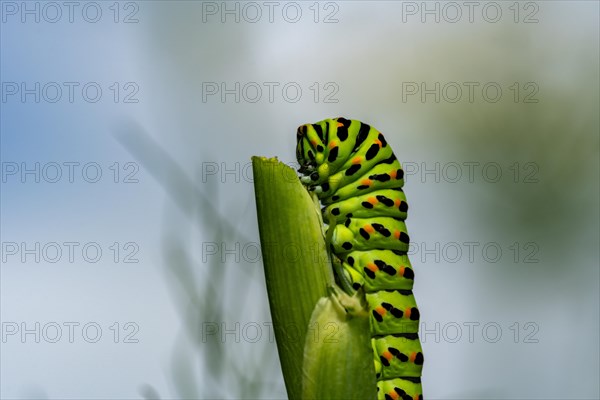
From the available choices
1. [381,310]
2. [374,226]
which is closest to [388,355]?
[381,310]

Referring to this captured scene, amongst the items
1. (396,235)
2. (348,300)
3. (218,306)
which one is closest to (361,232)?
(396,235)

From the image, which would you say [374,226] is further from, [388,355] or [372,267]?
[388,355]

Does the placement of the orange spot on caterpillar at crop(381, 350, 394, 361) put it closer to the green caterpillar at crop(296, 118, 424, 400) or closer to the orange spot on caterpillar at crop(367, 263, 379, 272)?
the green caterpillar at crop(296, 118, 424, 400)

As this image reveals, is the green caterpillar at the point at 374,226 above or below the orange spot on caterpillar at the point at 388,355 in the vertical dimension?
above

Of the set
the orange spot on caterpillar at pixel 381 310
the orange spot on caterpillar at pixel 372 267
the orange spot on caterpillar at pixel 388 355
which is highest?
the orange spot on caterpillar at pixel 372 267

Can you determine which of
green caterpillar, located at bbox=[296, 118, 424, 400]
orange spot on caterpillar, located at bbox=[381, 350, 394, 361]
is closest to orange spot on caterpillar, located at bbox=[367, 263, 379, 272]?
green caterpillar, located at bbox=[296, 118, 424, 400]

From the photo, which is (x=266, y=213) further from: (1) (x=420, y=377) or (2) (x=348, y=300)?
(1) (x=420, y=377)

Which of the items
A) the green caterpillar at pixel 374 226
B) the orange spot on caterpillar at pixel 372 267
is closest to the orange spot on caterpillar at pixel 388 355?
the green caterpillar at pixel 374 226

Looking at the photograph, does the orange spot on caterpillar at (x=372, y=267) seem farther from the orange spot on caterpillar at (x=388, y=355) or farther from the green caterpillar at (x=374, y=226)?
the orange spot on caterpillar at (x=388, y=355)

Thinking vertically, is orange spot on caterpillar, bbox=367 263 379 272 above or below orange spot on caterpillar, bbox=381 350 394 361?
above
